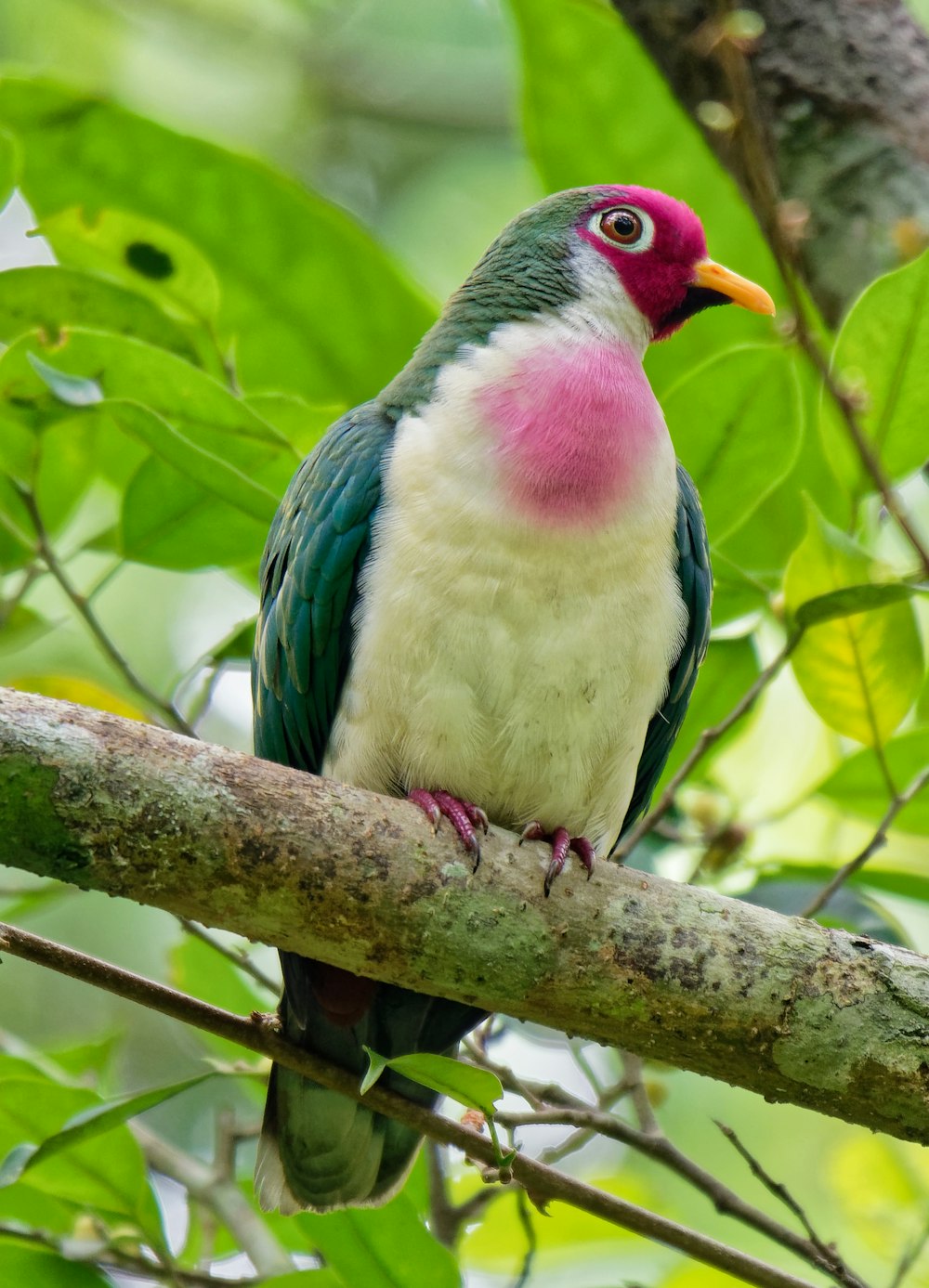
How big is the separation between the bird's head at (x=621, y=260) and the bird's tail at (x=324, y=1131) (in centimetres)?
148

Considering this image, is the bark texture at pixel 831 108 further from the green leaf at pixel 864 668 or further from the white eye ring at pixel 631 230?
the green leaf at pixel 864 668

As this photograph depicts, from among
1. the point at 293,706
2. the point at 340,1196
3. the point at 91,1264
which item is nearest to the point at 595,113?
the point at 293,706

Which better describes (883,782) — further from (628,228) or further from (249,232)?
(249,232)

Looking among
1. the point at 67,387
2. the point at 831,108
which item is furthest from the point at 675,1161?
the point at 831,108

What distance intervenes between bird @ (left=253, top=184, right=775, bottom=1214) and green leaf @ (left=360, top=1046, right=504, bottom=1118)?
43 cm

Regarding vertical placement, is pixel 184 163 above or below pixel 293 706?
above

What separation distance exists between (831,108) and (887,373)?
Result: 1290mm

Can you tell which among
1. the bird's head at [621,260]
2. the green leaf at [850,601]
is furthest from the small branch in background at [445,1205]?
the bird's head at [621,260]

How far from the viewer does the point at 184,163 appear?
11.8 feet

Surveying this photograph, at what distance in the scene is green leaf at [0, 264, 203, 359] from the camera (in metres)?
3.12

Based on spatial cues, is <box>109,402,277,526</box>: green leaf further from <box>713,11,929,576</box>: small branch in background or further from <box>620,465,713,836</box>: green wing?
<box>713,11,929,576</box>: small branch in background

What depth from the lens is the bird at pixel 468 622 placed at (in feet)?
9.06

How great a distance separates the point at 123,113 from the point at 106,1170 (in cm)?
230

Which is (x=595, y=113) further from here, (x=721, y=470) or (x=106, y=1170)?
(x=106, y=1170)
